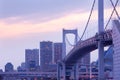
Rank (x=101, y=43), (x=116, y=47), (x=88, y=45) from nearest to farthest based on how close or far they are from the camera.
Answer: (x=116, y=47), (x=101, y=43), (x=88, y=45)

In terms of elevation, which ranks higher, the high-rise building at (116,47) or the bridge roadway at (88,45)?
the bridge roadway at (88,45)

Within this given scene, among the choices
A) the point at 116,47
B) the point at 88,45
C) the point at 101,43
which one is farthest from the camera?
the point at 88,45

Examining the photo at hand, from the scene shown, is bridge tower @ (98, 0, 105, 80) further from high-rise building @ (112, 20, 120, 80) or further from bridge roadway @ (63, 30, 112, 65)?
high-rise building @ (112, 20, 120, 80)

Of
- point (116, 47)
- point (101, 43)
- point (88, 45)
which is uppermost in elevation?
point (88, 45)

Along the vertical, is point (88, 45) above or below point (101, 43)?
above

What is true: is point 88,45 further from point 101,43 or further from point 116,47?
point 116,47

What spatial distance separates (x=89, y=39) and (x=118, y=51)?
1622cm

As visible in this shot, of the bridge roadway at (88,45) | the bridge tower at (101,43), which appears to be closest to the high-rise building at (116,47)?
the bridge roadway at (88,45)

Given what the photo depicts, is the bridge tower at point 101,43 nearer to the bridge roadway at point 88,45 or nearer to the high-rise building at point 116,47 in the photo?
the bridge roadway at point 88,45

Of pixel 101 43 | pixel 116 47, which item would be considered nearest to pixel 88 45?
pixel 101 43

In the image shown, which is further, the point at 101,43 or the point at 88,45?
the point at 88,45

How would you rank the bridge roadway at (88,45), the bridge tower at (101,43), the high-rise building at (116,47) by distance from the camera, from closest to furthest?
1. the high-rise building at (116,47)
2. the bridge roadway at (88,45)
3. the bridge tower at (101,43)

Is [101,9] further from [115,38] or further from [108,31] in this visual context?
[115,38]

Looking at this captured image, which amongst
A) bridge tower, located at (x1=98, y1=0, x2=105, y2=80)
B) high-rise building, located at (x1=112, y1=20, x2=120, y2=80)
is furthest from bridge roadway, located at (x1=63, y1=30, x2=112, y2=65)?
high-rise building, located at (x1=112, y1=20, x2=120, y2=80)
